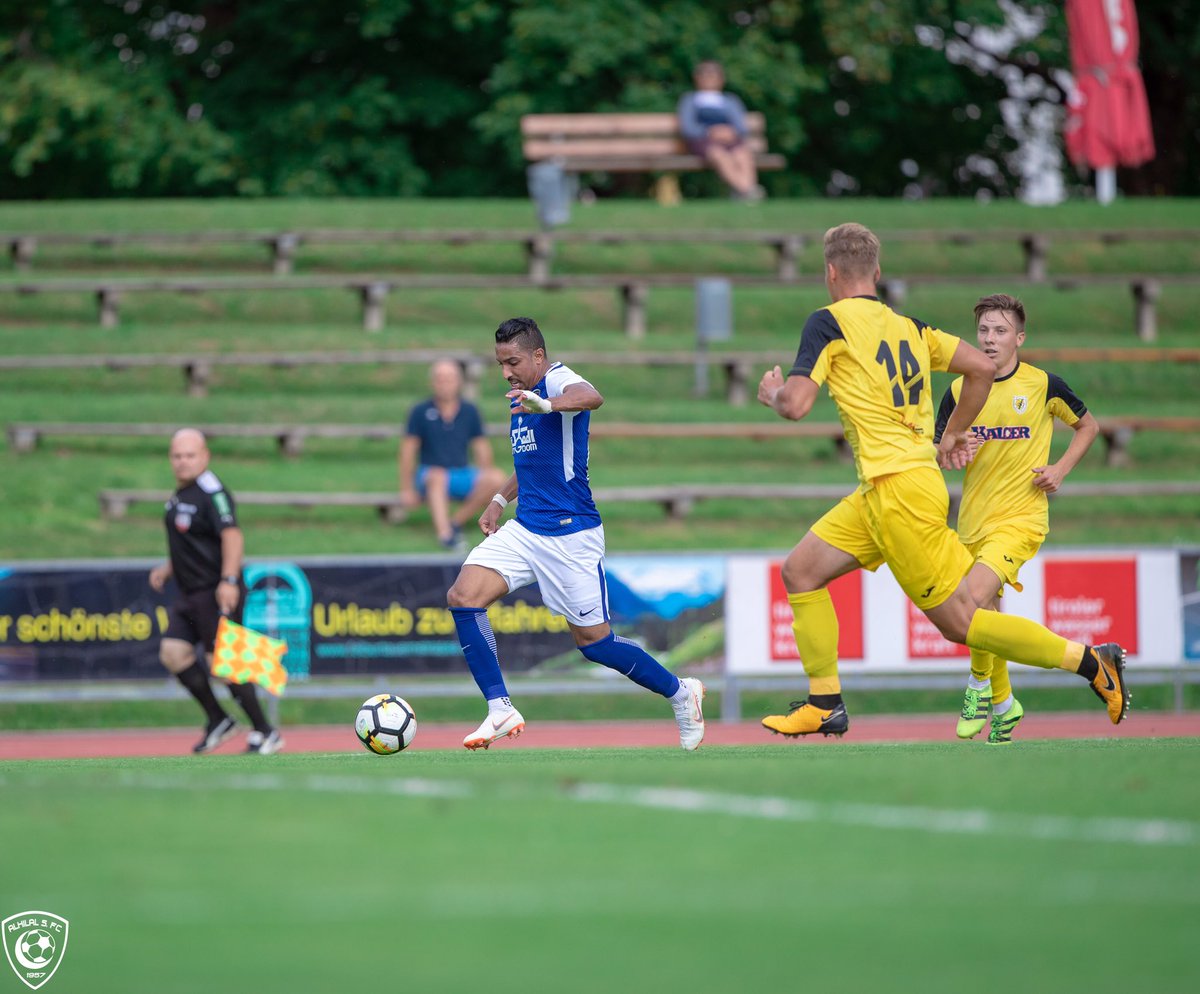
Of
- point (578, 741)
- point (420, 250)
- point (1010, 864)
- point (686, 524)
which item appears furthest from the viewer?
point (420, 250)

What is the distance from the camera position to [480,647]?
27.3 ft

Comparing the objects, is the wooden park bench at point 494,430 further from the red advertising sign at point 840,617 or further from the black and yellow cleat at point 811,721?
the black and yellow cleat at point 811,721

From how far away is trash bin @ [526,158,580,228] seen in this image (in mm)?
22781

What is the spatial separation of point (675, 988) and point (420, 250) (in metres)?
21.4

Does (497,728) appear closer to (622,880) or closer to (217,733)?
(622,880)

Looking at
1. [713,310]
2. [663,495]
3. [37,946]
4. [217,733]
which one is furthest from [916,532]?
[713,310]

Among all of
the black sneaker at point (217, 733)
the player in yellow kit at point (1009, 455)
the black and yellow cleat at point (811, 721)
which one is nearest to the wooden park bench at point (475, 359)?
the black sneaker at point (217, 733)

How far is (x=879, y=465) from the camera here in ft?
24.7

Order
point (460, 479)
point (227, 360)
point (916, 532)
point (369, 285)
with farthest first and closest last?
1. point (369, 285)
2. point (227, 360)
3. point (460, 479)
4. point (916, 532)

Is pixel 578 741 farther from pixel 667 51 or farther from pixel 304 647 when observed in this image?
pixel 667 51

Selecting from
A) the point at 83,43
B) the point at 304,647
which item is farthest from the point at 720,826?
the point at 83,43

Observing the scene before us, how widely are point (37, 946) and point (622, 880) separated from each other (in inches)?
60.8

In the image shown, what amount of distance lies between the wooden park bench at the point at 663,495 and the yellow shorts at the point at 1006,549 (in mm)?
7253

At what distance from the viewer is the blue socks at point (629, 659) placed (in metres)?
8.30
